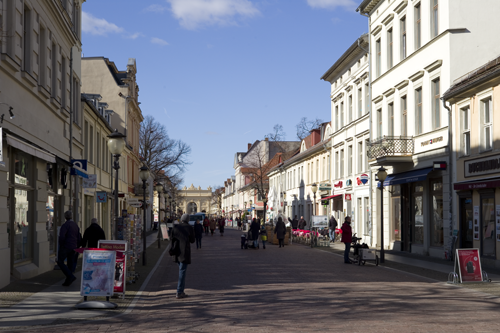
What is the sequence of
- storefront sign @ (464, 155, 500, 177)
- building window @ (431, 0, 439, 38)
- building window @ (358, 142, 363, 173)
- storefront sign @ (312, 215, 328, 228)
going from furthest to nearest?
storefront sign @ (312, 215, 328, 228) → building window @ (358, 142, 363, 173) → building window @ (431, 0, 439, 38) → storefront sign @ (464, 155, 500, 177)

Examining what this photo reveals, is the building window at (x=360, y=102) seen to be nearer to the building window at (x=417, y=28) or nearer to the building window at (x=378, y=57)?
the building window at (x=378, y=57)

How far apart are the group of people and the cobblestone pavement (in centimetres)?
182

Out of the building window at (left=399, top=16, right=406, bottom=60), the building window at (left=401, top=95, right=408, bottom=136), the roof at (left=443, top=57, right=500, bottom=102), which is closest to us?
the roof at (left=443, top=57, right=500, bottom=102)

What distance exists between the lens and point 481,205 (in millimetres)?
21438

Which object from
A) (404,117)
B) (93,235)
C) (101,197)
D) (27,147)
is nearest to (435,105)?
(404,117)

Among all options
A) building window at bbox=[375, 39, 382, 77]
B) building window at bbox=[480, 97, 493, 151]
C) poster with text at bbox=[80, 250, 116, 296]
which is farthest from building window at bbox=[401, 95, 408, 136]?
poster with text at bbox=[80, 250, 116, 296]

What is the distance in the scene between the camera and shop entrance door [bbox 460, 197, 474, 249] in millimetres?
22594

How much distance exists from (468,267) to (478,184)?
6246 mm

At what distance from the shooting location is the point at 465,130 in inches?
902

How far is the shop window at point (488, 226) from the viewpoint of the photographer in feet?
68.1

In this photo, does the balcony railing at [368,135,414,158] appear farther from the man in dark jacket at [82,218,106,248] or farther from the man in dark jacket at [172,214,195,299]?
the man in dark jacket at [172,214,195,299]

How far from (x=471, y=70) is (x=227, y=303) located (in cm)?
1653

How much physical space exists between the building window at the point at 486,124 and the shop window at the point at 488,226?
1776mm

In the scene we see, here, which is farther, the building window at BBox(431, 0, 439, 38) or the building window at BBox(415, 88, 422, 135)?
the building window at BBox(415, 88, 422, 135)
